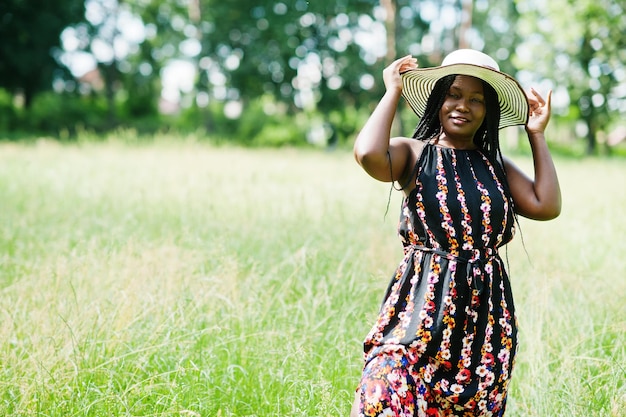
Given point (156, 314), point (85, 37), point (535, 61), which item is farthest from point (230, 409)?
point (85, 37)

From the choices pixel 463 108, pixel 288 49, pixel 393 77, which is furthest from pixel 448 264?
pixel 288 49

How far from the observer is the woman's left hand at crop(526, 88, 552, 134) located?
92.4 inches

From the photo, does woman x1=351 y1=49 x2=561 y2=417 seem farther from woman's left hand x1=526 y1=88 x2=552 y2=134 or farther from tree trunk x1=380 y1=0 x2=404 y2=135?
tree trunk x1=380 y1=0 x2=404 y2=135

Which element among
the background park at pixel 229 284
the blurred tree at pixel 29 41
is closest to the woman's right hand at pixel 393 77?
the background park at pixel 229 284

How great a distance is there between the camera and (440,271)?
83.4 inches

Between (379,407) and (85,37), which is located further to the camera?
(85,37)

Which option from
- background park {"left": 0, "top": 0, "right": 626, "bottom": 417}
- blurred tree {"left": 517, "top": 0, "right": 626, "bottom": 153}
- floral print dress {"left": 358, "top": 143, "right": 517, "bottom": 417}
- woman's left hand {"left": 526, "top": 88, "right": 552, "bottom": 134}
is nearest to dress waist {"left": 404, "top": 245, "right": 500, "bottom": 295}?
floral print dress {"left": 358, "top": 143, "right": 517, "bottom": 417}

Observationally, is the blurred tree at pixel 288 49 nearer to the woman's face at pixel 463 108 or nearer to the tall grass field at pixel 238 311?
the tall grass field at pixel 238 311

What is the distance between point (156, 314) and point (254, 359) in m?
0.62

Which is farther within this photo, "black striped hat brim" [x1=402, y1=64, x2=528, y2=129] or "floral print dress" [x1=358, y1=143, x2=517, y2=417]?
"black striped hat brim" [x1=402, y1=64, x2=528, y2=129]

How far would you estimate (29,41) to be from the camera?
23.9 m

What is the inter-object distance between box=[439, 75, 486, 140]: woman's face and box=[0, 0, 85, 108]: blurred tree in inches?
954

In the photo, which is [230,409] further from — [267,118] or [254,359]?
[267,118]

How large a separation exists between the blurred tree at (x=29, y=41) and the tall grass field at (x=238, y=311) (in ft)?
64.7
